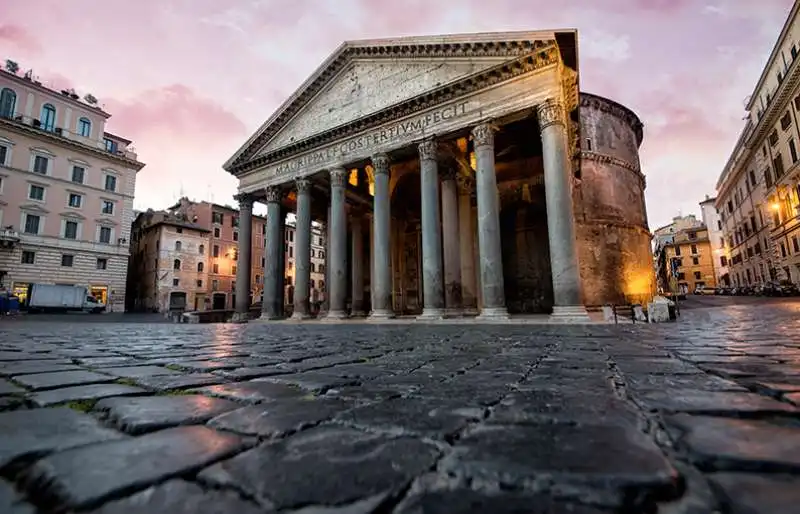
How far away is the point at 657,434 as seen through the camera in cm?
119

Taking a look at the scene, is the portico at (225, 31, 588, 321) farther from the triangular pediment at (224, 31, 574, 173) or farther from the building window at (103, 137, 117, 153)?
the building window at (103, 137, 117, 153)

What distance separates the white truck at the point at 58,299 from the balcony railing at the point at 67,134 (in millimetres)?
11222

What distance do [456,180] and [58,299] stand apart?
90.3 ft

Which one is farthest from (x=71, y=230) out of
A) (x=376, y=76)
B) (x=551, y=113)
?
(x=551, y=113)

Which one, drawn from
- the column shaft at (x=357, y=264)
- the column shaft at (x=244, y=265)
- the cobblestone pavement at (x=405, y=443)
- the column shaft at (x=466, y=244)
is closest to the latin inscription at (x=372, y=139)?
the column shaft at (x=244, y=265)

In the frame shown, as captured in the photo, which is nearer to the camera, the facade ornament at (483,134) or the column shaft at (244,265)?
the facade ornament at (483,134)

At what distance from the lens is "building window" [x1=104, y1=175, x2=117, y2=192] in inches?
1223

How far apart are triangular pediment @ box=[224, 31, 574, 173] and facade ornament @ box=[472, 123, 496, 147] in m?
1.73

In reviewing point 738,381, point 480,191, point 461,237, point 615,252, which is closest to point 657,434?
point 738,381

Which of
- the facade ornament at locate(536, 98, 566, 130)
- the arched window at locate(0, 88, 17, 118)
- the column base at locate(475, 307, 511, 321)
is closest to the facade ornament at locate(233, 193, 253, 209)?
the column base at locate(475, 307, 511, 321)

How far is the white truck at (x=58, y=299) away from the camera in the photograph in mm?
25359

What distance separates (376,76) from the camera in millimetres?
16156

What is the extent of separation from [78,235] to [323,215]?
2037 centimetres

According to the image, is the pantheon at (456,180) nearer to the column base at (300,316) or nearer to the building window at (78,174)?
the column base at (300,316)
